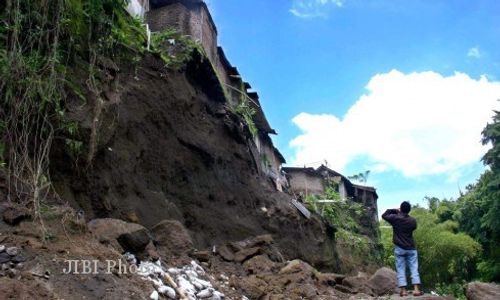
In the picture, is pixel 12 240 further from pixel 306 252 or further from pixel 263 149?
pixel 263 149

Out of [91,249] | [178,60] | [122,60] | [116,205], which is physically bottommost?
[91,249]

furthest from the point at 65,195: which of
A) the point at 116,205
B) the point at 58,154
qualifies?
the point at 116,205

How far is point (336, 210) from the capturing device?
2803 cm

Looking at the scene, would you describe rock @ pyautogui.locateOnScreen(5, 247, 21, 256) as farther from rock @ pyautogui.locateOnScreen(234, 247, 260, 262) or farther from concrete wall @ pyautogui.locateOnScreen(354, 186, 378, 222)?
concrete wall @ pyautogui.locateOnScreen(354, 186, 378, 222)

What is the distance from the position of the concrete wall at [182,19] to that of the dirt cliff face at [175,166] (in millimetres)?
2608

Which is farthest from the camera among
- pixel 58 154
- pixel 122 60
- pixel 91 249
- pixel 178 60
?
pixel 178 60

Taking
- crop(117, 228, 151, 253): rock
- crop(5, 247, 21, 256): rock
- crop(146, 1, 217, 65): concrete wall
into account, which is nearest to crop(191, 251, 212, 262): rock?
crop(117, 228, 151, 253): rock

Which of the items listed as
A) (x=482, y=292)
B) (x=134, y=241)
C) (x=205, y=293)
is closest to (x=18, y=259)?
(x=134, y=241)

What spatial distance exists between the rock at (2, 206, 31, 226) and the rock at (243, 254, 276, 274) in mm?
5428

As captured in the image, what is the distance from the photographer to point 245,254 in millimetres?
11125

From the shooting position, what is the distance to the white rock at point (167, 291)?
22.1 feet

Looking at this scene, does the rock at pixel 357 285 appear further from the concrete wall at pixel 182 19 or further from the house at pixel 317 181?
the house at pixel 317 181

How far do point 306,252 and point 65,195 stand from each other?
10.5 metres

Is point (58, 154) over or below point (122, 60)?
below
